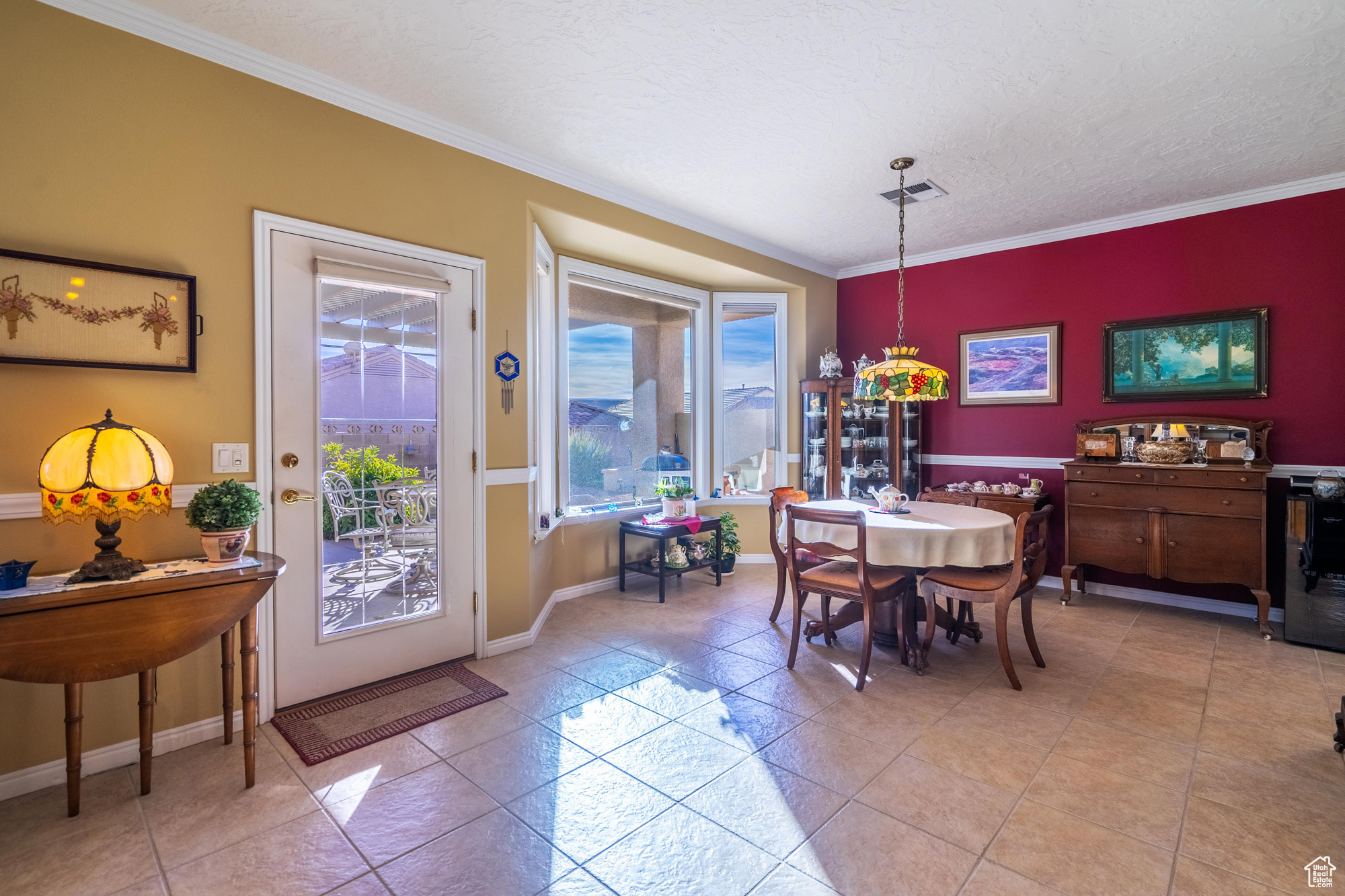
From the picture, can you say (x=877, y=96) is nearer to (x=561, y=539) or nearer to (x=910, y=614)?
(x=910, y=614)

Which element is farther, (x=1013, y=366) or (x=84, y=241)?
(x=1013, y=366)

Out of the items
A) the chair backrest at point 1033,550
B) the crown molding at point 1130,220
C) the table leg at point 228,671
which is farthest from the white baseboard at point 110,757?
the crown molding at point 1130,220

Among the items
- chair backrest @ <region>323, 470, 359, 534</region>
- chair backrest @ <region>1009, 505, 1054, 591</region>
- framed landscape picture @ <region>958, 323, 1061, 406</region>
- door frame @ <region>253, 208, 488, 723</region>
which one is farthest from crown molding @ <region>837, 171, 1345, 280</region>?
chair backrest @ <region>323, 470, 359, 534</region>

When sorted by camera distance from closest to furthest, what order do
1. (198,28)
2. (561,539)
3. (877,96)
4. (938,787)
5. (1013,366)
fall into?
1. (938,787)
2. (198,28)
3. (877,96)
4. (561,539)
5. (1013,366)

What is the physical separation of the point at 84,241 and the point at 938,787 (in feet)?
11.5

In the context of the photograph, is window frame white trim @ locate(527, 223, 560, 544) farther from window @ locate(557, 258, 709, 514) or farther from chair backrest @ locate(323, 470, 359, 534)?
chair backrest @ locate(323, 470, 359, 534)

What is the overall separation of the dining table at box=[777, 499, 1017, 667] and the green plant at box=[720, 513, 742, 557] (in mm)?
1663

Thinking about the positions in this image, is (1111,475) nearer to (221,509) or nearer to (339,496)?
(339,496)

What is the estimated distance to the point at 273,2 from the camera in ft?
7.30

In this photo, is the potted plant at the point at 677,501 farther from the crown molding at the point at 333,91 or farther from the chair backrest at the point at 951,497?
the crown molding at the point at 333,91

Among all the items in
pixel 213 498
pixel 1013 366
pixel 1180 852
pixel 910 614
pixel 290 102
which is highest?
pixel 290 102

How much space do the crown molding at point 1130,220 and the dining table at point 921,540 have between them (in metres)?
2.66

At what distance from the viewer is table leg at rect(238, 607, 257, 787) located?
209 cm

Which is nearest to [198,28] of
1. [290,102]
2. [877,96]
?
[290,102]
